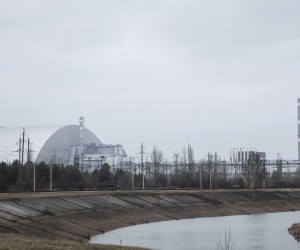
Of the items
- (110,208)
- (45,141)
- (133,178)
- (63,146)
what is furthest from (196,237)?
(63,146)

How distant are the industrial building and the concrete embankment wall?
77.5 m

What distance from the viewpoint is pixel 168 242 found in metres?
34.5

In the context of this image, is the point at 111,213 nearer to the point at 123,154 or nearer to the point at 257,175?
the point at 257,175

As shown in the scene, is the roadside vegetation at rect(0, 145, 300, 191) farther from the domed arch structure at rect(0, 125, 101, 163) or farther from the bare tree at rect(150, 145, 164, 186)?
the domed arch structure at rect(0, 125, 101, 163)

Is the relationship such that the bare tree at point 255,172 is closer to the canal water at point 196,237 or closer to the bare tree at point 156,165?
the bare tree at point 156,165

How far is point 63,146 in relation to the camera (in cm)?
16938

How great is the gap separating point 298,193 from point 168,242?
2366 inches

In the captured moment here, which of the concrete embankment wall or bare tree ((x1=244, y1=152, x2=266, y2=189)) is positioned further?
bare tree ((x1=244, y1=152, x2=266, y2=189))

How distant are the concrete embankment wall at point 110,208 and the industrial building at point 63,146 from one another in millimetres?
77523

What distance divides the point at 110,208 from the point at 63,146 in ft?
388

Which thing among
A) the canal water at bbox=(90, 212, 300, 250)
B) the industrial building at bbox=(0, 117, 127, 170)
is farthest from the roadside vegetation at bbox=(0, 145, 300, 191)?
the canal water at bbox=(90, 212, 300, 250)

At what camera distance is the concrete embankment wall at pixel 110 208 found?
124 feet

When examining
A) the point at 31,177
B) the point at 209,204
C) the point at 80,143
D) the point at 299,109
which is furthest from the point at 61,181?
the point at 80,143

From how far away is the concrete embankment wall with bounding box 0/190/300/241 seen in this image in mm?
37750
